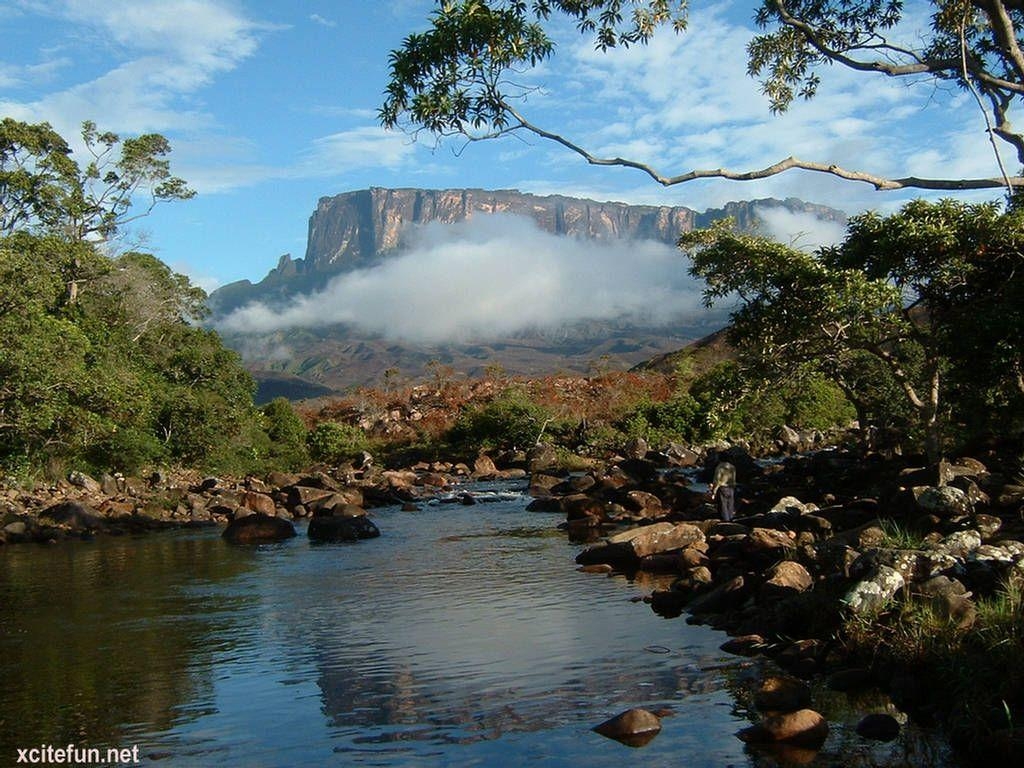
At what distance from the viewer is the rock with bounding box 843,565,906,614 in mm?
9308

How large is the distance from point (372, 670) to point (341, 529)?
1237cm

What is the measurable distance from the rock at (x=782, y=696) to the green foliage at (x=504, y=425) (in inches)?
1429

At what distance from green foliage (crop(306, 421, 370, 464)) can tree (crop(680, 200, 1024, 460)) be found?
30550mm

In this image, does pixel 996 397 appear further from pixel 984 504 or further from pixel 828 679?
pixel 828 679

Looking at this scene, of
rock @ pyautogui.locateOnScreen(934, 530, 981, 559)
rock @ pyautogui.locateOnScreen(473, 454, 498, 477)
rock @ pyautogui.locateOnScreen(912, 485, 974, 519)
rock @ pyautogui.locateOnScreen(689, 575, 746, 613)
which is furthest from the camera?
rock @ pyautogui.locateOnScreen(473, 454, 498, 477)

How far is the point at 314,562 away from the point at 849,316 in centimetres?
1136

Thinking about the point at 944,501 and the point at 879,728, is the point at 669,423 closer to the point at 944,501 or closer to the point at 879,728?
the point at 944,501

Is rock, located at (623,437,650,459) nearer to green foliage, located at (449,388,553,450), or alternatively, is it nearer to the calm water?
green foliage, located at (449,388,553,450)

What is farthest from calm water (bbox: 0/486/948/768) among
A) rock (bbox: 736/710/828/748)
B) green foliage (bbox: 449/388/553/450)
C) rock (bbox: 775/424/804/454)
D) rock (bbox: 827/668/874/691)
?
green foliage (bbox: 449/388/553/450)

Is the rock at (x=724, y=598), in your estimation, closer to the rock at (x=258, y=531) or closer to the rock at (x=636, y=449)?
the rock at (x=258, y=531)

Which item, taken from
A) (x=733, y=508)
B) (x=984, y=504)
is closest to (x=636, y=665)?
(x=984, y=504)

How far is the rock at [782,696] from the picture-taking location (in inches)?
325

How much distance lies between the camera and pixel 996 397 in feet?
55.7

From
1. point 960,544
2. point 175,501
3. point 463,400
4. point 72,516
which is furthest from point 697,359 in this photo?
point 960,544
